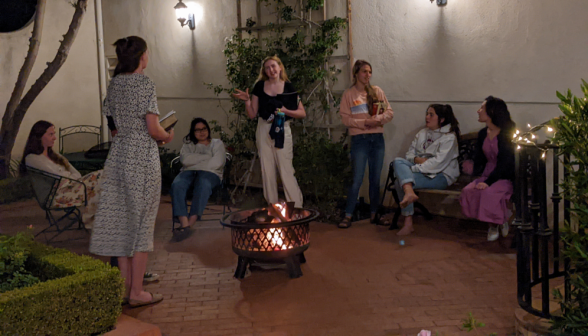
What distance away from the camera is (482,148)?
6.25 m

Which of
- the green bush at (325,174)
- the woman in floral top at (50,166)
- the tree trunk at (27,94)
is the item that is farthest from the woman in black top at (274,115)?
the tree trunk at (27,94)

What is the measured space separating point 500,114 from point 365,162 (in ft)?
5.85

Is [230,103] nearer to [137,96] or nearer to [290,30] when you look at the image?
[290,30]

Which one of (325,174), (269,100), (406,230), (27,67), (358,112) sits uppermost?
(27,67)

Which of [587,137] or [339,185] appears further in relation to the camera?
[339,185]

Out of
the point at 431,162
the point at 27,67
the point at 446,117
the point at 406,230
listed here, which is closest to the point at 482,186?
A: the point at 431,162

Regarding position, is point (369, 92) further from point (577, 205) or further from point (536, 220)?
point (577, 205)

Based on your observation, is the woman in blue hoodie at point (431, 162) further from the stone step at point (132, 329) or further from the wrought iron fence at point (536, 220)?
the stone step at point (132, 329)

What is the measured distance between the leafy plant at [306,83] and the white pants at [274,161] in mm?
508

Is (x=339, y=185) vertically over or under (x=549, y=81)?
under

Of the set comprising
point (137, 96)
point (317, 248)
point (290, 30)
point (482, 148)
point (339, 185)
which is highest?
point (290, 30)

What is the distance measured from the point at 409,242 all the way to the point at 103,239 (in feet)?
11.0

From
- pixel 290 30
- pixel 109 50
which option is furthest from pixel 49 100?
pixel 290 30

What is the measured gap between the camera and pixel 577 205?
2.78 meters
